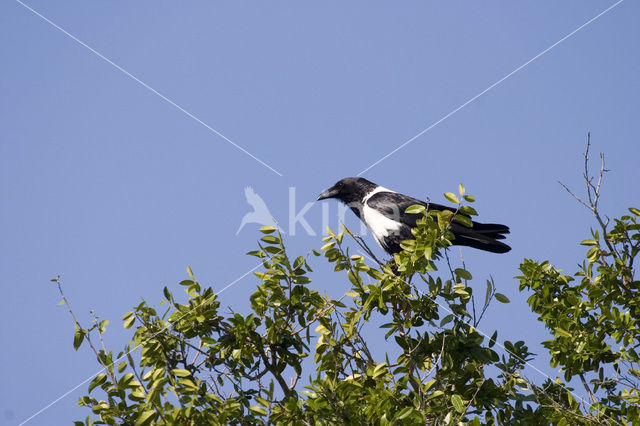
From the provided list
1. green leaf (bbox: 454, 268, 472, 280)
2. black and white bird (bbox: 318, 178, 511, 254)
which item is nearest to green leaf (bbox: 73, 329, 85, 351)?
green leaf (bbox: 454, 268, 472, 280)

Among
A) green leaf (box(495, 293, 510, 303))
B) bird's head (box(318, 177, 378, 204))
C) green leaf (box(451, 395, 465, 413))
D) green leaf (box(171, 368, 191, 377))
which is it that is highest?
bird's head (box(318, 177, 378, 204))

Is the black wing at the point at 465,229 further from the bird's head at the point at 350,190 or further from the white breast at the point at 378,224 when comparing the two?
the bird's head at the point at 350,190

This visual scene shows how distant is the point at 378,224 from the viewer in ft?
22.4

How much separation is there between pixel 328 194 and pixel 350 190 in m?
0.28

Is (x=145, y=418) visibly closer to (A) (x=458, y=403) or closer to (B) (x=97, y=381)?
(B) (x=97, y=381)

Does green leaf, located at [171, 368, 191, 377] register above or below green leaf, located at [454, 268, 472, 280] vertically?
above

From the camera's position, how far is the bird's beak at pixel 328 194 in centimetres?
762

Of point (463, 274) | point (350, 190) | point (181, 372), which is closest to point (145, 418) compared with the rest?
point (181, 372)

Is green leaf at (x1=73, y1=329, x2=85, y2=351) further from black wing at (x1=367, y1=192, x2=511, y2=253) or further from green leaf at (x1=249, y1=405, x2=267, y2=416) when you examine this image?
black wing at (x1=367, y1=192, x2=511, y2=253)

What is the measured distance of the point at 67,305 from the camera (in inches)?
173

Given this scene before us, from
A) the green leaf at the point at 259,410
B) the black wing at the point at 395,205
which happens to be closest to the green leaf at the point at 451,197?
the green leaf at the point at 259,410

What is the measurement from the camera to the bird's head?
24.5 feet

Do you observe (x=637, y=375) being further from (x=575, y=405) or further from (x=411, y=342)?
(x=411, y=342)

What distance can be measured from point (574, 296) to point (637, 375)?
0.78 metres
